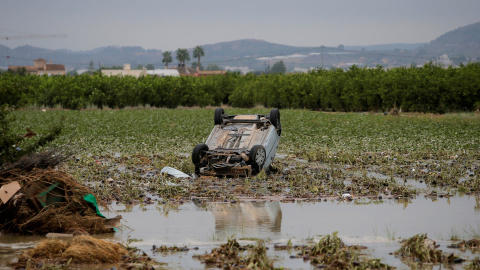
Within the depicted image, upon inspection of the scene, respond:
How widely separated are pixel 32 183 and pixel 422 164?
39.1 ft

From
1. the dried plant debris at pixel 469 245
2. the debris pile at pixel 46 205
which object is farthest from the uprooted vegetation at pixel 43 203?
the dried plant debris at pixel 469 245

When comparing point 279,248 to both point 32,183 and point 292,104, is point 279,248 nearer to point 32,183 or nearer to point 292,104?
point 32,183

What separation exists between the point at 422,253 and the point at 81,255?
185 inches

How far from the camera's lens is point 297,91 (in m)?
54.3

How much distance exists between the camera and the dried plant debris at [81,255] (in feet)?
28.1

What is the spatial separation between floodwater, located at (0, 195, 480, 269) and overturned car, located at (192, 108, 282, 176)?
2984 millimetres

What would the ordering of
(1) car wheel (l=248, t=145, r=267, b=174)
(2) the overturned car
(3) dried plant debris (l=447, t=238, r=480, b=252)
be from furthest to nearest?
(2) the overturned car
(1) car wheel (l=248, t=145, r=267, b=174)
(3) dried plant debris (l=447, t=238, r=480, b=252)

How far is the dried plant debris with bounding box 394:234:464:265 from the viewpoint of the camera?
8570mm

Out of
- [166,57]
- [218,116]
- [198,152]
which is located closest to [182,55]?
→ [166,57]

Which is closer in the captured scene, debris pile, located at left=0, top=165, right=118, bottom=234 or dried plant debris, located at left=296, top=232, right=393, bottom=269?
dried plant debris, located at left=296, top=232, right=393, bottom=269

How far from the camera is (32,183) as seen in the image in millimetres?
10828

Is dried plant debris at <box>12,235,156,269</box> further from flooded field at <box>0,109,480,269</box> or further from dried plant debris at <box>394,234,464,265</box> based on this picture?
dried plant debris at <box>394,234,464,265</box>

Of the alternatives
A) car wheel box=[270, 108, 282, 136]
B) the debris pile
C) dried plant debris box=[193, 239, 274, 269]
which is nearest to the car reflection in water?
dried plant debris box=[193, 239, 274, 269]

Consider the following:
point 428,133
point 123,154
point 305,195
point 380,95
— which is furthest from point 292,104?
point 305,195
